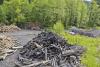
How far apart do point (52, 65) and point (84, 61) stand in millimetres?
1790

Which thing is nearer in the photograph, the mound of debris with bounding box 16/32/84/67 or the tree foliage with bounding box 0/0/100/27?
the mound of debris with bounding box 16/32/84/67

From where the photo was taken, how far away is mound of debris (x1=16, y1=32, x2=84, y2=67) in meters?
11.5

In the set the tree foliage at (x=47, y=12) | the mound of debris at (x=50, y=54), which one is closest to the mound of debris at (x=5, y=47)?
the mound of debris at (x=50, y=54)

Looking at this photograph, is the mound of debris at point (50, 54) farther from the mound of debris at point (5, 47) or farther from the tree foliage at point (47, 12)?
the tree foliage at point (47, 12)

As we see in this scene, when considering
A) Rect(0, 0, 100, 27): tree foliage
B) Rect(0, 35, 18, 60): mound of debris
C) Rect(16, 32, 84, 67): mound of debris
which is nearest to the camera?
Rect(16, 32, 84, 67): mound of debris

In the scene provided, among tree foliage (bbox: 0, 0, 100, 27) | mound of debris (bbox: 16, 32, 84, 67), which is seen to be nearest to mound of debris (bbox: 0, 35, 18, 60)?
mound of debris (bbox: 16, 32, 84, 67)

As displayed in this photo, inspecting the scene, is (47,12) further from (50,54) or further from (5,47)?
(50,54)

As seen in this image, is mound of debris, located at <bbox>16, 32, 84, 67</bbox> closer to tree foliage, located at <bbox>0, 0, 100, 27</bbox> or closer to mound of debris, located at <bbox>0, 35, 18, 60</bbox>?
mound of debris, located at <bbox>0, 35, 18, 60</bbox>

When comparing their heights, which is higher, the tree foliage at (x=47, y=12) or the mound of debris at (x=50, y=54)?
the tree foliage at (x=47, y=12)

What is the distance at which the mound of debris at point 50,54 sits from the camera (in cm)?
1152

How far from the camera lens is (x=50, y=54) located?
1228 centimetres

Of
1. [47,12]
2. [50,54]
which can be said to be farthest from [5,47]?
[47,12]

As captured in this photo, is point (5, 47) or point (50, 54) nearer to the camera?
point (50, 54)

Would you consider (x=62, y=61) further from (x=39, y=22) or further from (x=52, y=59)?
(x=39, y=22)
